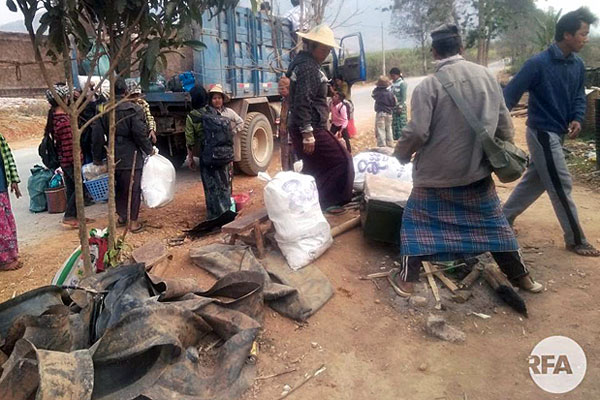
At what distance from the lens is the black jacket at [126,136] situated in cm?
508

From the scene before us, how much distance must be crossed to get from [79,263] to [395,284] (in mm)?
2366

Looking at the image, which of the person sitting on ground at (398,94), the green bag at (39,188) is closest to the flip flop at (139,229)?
the green bag at (39,188)

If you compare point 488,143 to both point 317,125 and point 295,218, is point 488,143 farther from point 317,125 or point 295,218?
point 317,125

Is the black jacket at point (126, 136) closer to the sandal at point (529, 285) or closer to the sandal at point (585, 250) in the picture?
the sandal at point (529, 285)

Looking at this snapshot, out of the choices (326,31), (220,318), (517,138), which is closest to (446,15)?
(517,138)

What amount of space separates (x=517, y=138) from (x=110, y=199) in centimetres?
925

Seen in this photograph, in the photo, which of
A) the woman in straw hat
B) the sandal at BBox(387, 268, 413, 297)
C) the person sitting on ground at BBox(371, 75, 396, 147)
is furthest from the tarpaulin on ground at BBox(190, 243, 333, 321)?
the person sitting on ground at BBox(371, 75, 396, 147)

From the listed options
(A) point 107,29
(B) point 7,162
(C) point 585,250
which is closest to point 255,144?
(B) point 7,162

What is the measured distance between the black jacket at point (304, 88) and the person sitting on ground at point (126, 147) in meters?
1.84

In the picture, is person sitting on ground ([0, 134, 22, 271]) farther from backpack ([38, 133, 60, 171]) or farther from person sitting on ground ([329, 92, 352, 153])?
person sitting on ground ([329, 92, 352, 153])

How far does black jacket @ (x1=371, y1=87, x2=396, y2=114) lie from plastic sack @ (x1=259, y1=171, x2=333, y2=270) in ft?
20.1

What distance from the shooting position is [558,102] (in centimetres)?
362

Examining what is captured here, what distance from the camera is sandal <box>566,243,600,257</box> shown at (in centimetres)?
369

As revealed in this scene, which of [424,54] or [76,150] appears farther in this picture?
[424,54]
